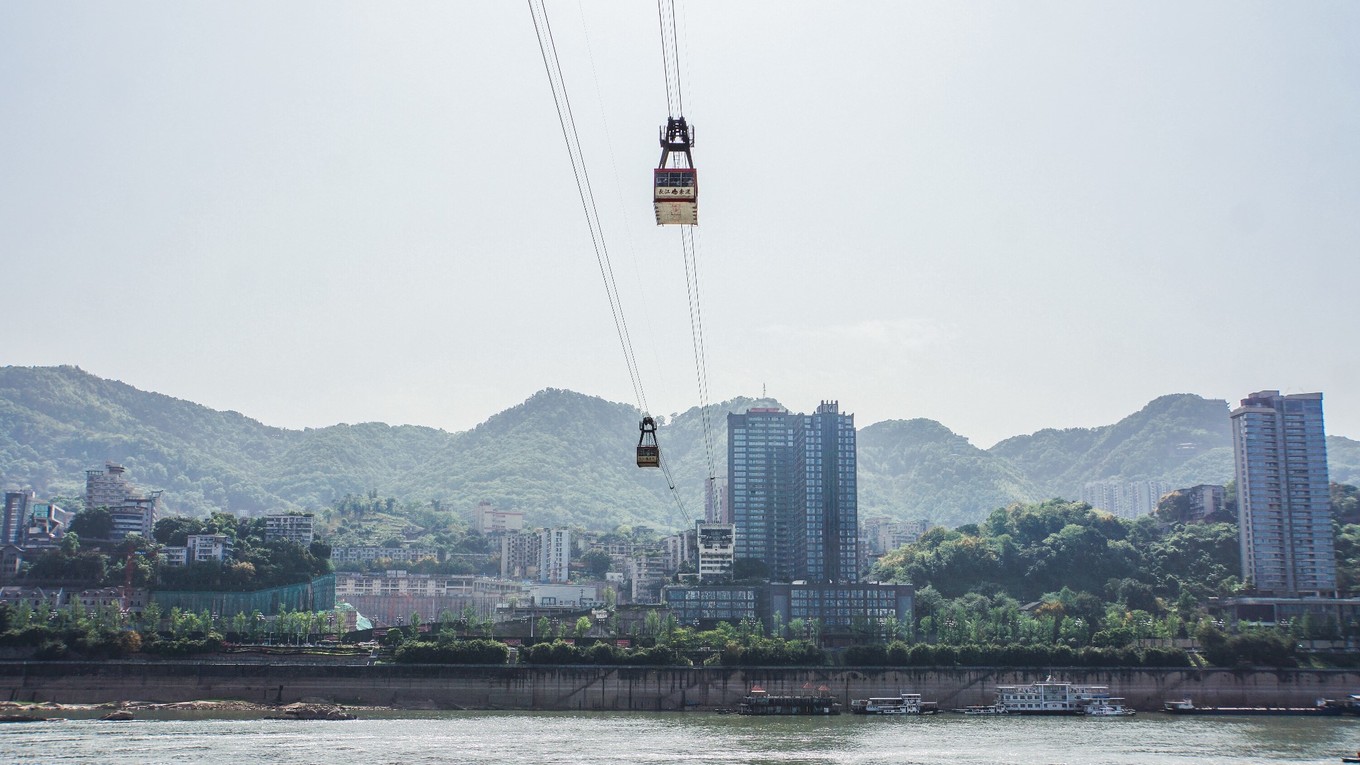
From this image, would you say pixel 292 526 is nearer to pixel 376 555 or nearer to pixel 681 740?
pixel 376 555

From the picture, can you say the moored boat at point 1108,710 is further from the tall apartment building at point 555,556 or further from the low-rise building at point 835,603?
the tall apartment building at point 555,556

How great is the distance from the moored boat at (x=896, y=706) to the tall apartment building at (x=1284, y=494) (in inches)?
1889

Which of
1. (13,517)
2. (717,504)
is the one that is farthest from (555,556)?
(13,517)

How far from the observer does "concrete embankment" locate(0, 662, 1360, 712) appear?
3108 inches

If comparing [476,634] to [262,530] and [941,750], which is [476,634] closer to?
[262,530]

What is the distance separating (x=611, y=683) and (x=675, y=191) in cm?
5348

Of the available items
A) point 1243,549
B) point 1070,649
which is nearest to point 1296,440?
point 1243,549

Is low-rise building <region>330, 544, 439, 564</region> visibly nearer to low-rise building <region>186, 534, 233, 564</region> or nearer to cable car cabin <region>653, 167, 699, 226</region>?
low-rise building <region>186, 534, 233, 564</region>

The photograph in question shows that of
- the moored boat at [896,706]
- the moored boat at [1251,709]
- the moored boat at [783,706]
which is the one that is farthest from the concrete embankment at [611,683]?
the moored boat at [783,706]

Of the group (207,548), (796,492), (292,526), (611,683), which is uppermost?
(796,492)

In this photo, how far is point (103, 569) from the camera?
112312 mm

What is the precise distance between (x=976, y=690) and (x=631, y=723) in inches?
945

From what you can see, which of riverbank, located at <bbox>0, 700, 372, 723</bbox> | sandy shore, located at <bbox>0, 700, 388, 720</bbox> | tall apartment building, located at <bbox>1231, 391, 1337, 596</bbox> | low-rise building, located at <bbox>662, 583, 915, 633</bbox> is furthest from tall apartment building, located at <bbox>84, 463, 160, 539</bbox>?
tall apartment building, located at <bbox>1231, 391, 1337, 596</bbox>

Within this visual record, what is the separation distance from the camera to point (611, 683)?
266ft
